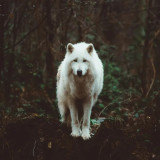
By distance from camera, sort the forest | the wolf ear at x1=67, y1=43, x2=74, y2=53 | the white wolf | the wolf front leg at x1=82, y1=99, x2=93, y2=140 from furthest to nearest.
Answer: the wolf front leg at x1=82, y1=99, x2=93, y2=140 → the forest → the wolf ear at x1=67, y1=43, x2=74, y2=53 → the white wolf

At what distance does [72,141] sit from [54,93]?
4.31m

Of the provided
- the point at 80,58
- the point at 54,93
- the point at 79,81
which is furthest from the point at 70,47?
the point at 54,93

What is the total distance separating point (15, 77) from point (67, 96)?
17.2ft

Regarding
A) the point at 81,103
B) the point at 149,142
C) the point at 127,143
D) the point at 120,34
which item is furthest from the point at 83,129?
the point at 120,34

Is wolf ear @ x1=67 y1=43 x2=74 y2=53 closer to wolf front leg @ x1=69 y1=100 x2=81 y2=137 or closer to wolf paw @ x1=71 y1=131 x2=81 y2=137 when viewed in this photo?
wolf front leg @ x1=69 y1=100 x2=81 y2=137

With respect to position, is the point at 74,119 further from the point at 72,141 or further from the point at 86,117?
the point at 72,141

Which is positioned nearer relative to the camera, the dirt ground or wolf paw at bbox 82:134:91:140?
the dirt ground

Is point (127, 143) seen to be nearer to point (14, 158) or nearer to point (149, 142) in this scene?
point (149, 142)

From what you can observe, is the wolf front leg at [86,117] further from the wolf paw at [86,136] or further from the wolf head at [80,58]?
the wolf head at [80,58]

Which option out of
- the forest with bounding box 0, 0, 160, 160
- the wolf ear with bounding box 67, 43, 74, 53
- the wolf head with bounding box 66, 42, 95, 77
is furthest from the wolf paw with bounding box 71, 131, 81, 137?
the wolf ear with bounding box 67, 43, 74, 53

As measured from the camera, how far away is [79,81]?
5.36m

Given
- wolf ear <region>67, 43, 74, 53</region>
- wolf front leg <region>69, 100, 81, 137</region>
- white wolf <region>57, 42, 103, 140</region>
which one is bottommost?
wolf front leg <region>69, 100, 81, 137</region>

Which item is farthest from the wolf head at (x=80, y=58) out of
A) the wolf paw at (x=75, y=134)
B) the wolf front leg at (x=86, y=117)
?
the wolf paw at (x=75, y=134)

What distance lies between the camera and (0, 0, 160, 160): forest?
552 cm
